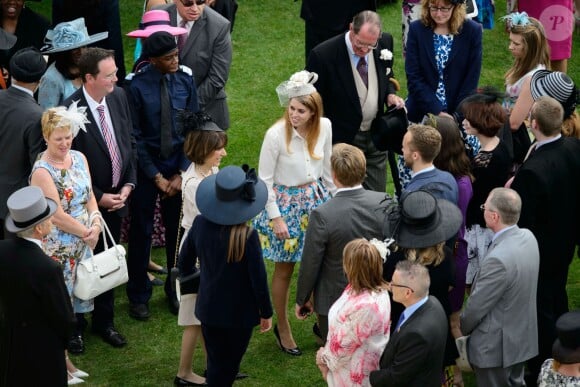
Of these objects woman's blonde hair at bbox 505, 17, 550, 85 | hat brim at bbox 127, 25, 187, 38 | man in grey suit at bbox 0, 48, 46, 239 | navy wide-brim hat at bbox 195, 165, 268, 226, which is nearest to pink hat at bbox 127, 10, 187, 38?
hat brim at bbox 127, 25, 187, 38

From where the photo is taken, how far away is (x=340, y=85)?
8617 mm

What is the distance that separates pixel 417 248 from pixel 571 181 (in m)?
1.40

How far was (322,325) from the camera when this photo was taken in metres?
7.09

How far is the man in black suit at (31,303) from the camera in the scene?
20.0 feet

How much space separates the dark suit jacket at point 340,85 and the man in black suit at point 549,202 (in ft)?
6.06

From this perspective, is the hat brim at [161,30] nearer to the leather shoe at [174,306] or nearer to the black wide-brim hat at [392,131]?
the black wide-brim hat at [392,131]

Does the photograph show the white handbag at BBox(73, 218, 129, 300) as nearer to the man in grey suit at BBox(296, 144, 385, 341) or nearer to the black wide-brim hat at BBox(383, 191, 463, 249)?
the man in grey suit at BBox(296, 144, 385, 341)

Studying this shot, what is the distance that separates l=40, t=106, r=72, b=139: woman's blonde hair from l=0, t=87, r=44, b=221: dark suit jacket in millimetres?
296

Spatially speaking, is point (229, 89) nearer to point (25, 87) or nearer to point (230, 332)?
point (25, 87)

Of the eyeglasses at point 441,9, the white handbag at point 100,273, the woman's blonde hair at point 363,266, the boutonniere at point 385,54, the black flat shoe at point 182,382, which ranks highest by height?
the eyeglasses at point 441,9

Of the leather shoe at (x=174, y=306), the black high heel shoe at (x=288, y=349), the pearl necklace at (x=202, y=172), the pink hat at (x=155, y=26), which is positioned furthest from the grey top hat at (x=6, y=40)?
the black high heel shoe at (x=288, y=349)

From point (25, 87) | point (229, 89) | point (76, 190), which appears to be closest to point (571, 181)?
point (76, 190)

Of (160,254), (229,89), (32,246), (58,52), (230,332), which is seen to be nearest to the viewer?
(32,246)

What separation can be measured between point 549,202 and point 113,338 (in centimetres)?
341
